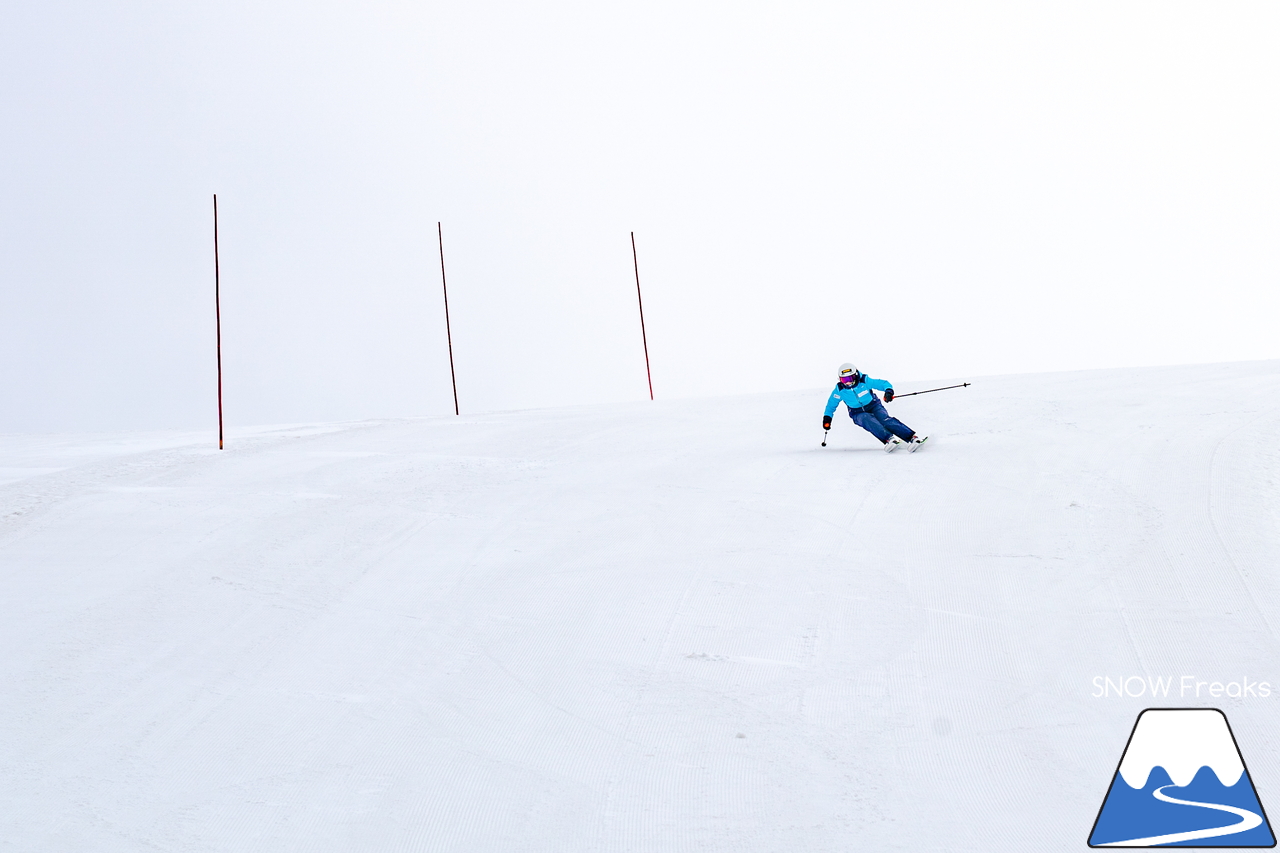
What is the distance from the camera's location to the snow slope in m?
5.06

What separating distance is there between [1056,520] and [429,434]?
32.9 ft

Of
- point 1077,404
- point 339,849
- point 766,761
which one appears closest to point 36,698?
point 339,849

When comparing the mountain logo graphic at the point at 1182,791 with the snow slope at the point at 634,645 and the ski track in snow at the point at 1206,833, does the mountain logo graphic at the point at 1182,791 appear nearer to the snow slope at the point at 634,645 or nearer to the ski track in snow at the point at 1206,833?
the ski track in snow at the point at 1206,833

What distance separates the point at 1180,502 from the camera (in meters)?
8.93

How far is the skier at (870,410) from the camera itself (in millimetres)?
11969

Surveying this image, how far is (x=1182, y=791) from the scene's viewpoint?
5008 millimetres

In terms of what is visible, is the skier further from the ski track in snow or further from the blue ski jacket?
the ski track in snow

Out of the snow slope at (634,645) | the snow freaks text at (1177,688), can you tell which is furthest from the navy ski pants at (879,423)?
the snow freaks text at (1177,688)

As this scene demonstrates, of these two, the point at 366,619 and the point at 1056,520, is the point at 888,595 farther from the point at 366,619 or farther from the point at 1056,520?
the point at 366,619

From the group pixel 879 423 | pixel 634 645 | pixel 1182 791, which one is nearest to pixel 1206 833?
pixel 1182 791

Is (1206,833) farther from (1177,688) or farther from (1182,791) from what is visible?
(1177,688)

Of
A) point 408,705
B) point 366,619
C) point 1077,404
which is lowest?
point 408,705

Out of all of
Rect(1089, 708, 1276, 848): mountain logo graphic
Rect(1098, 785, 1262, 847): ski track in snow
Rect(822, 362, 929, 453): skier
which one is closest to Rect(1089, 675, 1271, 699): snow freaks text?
Rect(1089, 708, 1276, 848): mountain logo graphic

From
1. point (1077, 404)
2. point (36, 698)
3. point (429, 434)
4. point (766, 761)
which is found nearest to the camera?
point (766, 761)
